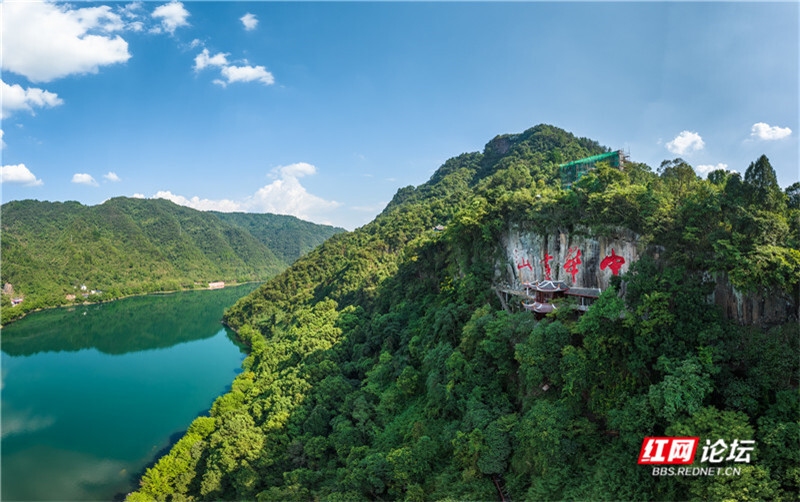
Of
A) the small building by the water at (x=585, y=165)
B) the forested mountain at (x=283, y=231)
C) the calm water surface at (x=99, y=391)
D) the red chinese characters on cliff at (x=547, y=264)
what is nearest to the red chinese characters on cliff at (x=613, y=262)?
the red chinese characters on cliff at (x=547, y=264)

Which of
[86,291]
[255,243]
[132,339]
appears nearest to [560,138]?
[132,339]

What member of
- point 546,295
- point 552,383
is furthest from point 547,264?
point 552,383

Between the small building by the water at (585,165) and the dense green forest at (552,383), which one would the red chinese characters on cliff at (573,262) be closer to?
the dense green forest at (552,383)

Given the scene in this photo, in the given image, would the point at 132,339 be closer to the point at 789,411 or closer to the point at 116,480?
the point at 116,480

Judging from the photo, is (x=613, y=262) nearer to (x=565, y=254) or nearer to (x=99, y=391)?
(x=565, y=254)

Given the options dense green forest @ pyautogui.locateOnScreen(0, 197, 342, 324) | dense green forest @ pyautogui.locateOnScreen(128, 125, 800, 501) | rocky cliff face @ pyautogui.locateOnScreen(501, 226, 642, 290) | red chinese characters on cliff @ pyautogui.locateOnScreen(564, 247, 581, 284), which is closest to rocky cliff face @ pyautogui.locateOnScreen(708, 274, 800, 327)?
dense green forest @ pyautogui.locateOnScreen(128, 125, 800, 501)

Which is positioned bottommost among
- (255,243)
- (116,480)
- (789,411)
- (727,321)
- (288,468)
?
(116,480)
